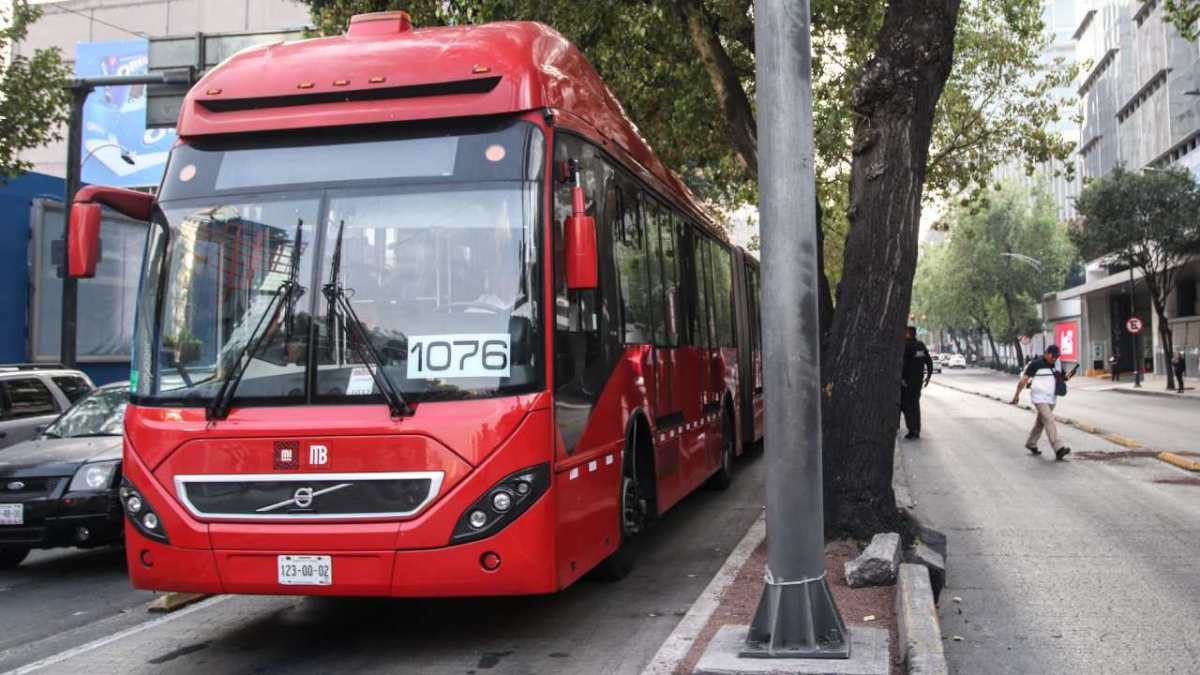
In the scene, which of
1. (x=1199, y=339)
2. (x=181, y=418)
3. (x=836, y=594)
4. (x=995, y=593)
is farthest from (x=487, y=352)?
(x=1199, y=339)

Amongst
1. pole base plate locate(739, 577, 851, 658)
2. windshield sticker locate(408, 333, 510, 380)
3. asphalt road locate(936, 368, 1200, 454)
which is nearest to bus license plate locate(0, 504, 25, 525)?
windshield sticker locate(408, 333, 510, 380)

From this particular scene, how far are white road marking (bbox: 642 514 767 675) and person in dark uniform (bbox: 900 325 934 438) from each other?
9826 millimetres

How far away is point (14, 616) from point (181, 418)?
307 cm

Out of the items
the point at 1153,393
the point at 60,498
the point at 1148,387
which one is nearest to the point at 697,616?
the point at 60,498

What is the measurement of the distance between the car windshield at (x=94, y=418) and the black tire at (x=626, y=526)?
4.89 m

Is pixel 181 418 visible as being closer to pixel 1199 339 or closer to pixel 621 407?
pixel 621 407

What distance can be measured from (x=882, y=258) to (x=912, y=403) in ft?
38.0

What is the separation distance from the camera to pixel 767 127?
221 inches

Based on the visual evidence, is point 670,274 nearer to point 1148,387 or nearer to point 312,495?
point 312,495

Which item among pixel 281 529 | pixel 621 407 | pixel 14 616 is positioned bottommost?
pixel 14 616

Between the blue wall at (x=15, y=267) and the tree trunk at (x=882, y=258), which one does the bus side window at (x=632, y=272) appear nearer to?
the tree trunk at (x=882, y=258)

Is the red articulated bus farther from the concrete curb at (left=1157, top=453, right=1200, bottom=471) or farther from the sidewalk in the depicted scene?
the sidewalk

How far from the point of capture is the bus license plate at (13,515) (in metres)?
8.58

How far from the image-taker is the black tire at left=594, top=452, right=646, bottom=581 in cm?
722
